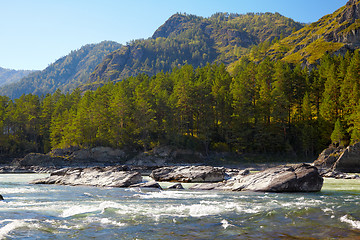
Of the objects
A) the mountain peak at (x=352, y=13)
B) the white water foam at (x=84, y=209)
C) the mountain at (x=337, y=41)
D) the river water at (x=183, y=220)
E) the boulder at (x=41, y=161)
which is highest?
the mountain peak at (x=352, y=13)

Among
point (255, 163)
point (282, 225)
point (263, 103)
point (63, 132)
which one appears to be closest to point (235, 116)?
point (263, 103)

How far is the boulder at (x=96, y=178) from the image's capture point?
106 feet

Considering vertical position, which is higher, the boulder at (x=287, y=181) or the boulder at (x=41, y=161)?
the boulder at (x=287, y=181)

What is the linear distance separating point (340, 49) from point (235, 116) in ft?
252

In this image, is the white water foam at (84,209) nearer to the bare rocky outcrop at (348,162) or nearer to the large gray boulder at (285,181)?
the large gray boulder at (285,181)

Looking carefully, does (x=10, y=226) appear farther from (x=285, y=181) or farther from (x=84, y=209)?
(x=285, y=181)

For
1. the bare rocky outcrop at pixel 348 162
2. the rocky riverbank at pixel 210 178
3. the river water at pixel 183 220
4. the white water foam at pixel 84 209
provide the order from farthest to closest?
1. the bare rocky outcrop at pixel 348 162
2. the rocky riverbank at pixel 210 178
3. the white water foam at pixel 84 209
4. the river water at pixel 183 220

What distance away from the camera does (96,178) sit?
3469 centimetres

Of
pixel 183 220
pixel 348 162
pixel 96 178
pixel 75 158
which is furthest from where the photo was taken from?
pixel 75 158

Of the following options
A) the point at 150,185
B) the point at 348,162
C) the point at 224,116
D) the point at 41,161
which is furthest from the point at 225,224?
the point at 224,116

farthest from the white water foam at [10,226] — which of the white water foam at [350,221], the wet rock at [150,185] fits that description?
the wet rock at [150,185]

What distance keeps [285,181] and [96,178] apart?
21.5 m

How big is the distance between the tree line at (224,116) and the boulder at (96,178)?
44380 millimetres

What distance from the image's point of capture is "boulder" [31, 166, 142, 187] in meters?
32.4
